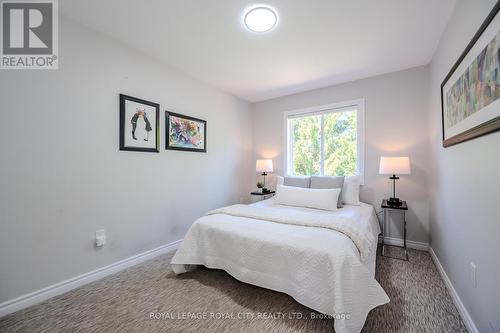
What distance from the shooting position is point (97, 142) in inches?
80.6

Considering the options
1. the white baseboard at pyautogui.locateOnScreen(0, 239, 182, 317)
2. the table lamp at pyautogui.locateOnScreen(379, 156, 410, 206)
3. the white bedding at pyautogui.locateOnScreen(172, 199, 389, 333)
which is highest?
the table lamp at pyautogui.locateOnScreen(379, 156, 410, 206)

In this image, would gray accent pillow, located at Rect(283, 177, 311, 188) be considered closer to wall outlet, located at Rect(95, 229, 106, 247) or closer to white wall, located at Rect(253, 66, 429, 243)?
white wall, located at Rect(253, 66, 429, 243)

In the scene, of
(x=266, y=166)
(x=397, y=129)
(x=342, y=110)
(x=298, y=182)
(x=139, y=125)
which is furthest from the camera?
(x=266, y=166)

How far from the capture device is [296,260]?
57.7 inches

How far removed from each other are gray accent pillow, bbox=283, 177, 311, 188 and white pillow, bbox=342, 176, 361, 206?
497 mm

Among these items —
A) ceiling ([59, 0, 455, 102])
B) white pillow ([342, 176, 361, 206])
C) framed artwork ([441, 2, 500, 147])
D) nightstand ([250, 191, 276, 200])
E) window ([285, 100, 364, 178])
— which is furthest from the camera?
nightstand ([250, 191, 276, 200])

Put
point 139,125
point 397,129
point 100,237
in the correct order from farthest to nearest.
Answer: point 397,129
point 139,125
point 100,237

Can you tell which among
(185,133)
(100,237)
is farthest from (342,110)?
(100,237)

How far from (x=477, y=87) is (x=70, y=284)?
11.3ft

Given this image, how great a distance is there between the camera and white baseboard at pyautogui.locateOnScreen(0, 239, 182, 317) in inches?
61.4

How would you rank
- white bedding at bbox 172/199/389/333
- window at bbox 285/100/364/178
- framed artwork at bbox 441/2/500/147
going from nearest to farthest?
framed artwork at bbox 441/2/500/147, white bedding at bbox 172/199/389/333, window at bbox 285/100/364/178

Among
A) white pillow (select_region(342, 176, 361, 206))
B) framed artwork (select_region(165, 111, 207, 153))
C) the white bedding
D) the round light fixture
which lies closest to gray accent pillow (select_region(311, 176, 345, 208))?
white pillow (select_region(342, 176, 361, 206))

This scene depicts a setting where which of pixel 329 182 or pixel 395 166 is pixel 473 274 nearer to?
pixel 395 166

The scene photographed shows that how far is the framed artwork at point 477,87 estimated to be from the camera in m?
1.08
